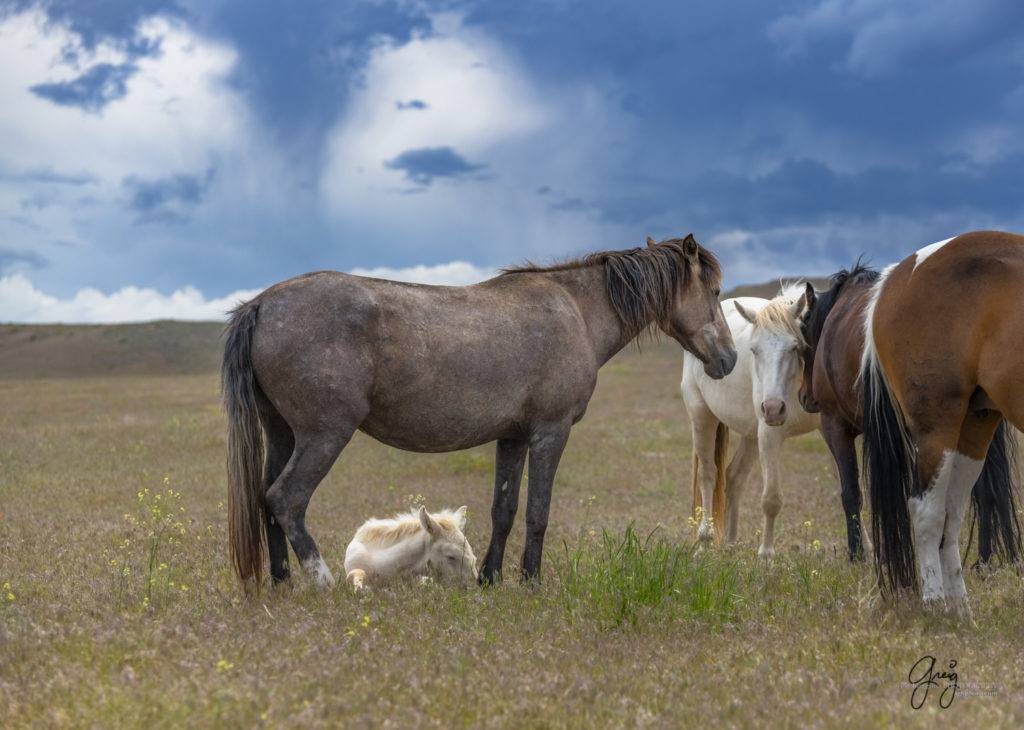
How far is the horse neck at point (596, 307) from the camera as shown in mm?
6586

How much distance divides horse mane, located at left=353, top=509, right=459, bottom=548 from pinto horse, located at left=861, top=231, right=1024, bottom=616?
11.4 ft

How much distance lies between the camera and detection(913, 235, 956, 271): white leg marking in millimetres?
5117

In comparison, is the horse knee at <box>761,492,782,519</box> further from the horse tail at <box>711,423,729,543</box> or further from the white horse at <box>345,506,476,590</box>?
the white horse at <box>345,506,476,590</box>

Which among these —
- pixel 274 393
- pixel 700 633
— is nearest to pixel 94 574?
pixel 274 393

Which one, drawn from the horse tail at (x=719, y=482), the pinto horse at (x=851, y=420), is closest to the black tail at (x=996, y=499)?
the pinto horse at (x=851, y=420)

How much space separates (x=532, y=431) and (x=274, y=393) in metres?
1.86

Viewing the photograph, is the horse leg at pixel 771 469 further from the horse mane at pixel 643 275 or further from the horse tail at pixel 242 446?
the horse tail at pixel 242 446

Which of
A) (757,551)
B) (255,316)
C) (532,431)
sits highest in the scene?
(255,316)

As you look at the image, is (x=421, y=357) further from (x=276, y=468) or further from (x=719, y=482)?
(x=719, y=482)

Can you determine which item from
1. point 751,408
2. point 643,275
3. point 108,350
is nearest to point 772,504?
point 751,408

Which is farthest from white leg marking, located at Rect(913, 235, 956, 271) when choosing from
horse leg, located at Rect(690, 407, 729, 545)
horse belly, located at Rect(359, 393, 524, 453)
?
horse leg, located at Rect(690, 407, 729, 545)

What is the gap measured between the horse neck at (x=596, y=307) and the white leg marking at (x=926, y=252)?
2.22 meters

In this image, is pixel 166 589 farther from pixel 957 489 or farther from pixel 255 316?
pixel 957 489

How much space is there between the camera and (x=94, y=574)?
22.6 feet
